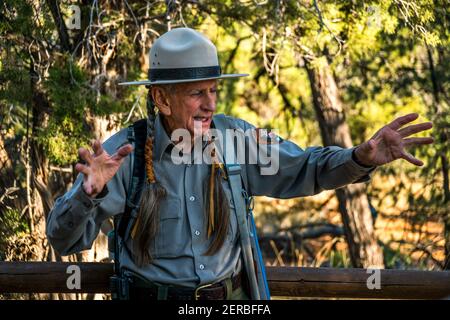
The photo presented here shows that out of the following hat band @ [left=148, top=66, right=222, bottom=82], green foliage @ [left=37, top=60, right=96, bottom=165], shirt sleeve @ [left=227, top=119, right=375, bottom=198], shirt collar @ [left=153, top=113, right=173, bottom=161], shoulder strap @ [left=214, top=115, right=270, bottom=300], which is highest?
green foliage @ [left=37, top=60, right=96, bottom=165]

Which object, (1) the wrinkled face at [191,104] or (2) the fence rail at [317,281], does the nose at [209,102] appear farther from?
(2) the fence rail at [317,281]

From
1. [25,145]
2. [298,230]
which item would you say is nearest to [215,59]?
[25,145]

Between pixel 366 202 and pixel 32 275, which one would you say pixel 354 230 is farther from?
pixel 32 275

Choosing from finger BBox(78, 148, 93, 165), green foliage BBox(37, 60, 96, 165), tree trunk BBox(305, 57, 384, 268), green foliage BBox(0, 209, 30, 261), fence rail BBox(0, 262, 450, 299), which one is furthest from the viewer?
tree trunk BBox(305, 57, 384, 268)

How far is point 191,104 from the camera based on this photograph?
128 inches

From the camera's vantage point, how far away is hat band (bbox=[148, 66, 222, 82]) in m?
3.22

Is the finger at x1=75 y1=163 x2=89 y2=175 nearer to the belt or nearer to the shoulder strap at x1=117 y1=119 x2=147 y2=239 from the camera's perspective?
the shoulder strap at x1=117 y1=119 x2=147 y2=239

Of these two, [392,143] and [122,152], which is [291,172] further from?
[122,152]

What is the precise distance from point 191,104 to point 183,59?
0.18 m

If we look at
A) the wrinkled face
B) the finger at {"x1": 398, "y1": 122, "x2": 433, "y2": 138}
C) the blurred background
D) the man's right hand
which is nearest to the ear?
the wrinkled face

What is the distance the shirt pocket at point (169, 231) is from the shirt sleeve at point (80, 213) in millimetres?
166

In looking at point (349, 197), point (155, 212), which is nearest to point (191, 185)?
point (155, 212)

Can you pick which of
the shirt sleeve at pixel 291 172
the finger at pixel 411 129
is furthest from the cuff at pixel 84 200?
the finger at pixel 411 129
